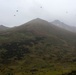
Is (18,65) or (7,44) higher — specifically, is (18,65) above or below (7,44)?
below

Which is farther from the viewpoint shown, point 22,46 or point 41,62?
point 22,46

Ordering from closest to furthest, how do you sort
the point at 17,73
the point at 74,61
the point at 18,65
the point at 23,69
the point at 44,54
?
the point at 17,73 → the point at 23,69 → the point at 18,65 → the point at 74,61 → the point at 44,54

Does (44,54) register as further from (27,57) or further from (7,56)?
(7,56)

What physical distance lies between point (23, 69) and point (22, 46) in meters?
56.2

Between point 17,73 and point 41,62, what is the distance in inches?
1340

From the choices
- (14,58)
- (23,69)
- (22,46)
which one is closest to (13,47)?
(22,46)

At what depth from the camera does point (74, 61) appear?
159000 millimetres

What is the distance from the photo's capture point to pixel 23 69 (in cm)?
13612

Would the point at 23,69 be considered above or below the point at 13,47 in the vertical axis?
below

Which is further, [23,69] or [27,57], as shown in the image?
[27,57]

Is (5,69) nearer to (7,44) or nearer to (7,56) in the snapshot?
(7,56)

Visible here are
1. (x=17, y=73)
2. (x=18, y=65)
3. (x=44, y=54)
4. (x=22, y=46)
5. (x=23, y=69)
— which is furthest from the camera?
(x=22, y=46)

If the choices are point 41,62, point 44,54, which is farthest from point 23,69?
point 44,54

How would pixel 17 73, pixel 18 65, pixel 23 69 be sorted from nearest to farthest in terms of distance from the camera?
pixel 17 73, pixel 23 69, pixel 18 65
